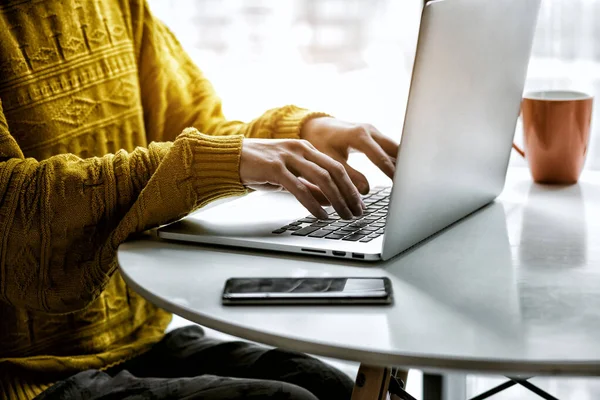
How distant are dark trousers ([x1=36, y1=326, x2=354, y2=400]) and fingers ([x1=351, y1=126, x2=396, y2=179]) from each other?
0.95 ft

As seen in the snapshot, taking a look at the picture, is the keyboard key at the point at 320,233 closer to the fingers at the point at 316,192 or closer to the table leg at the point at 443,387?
the fingers at the point at 316,192

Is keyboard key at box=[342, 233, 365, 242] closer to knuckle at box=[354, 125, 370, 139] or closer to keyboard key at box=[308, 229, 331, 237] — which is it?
keyboard key at box=[308, 229, 331, 237]

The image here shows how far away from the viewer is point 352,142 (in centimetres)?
101

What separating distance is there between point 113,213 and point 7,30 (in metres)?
0.35

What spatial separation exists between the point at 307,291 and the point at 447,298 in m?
Result: 0.12

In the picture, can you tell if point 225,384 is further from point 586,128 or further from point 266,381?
point 586,128

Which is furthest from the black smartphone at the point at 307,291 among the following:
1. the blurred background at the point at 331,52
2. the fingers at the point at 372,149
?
the blurred background at the point at 331,52

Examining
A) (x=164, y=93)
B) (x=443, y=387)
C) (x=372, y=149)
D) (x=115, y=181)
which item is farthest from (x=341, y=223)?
(x=164, y=93)

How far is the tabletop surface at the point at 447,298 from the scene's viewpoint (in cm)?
60

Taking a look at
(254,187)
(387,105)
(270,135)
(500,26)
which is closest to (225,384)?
(254,187)

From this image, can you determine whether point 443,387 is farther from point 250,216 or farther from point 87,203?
point 87,203

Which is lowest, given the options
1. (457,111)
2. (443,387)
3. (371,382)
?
(443,387)

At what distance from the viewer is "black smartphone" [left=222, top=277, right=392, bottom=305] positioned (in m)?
0.69

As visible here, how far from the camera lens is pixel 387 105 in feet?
6.66
